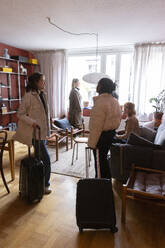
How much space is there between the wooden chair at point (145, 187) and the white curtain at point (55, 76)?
3554mm

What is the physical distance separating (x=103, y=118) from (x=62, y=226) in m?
1.10

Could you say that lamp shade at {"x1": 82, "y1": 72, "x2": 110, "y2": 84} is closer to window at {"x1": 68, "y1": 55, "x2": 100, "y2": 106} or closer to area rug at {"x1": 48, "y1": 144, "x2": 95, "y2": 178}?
area rug at {"x1": 48, "y1": 144, "x2": 95, "y2": 178}

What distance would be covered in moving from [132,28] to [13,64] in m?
3.12

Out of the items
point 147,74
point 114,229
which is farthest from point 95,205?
point 147,74

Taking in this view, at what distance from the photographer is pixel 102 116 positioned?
1.75m

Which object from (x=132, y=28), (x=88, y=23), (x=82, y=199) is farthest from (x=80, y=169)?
(x=132, y=28)

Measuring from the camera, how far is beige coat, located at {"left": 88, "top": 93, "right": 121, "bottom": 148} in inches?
68.6

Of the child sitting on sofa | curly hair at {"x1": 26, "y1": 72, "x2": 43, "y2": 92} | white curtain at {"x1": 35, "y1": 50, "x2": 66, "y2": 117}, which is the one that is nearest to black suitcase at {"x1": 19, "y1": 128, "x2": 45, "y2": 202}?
curly hair at {"x1": 26, "y1": 72, "x2": 43, "y2": 92}

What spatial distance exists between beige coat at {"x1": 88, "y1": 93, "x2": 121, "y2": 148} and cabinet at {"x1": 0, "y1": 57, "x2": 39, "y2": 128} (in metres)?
3.16

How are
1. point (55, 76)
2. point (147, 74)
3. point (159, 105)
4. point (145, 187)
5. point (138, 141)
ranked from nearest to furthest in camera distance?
point (145, 187), point (138, 141), point (159, 105), point (147, 74), point (55, 76)

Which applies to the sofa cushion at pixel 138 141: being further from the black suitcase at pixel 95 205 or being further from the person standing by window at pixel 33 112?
the person standing by window at pixel 33 112

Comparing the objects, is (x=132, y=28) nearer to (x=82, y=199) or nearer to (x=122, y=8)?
(x=122, y=8)

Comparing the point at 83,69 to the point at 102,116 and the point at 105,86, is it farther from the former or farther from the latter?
the point at 102,116

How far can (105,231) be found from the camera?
160cm
